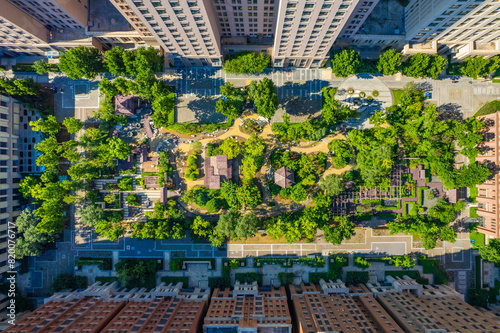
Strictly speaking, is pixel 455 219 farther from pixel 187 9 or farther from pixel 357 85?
pixel 187 9

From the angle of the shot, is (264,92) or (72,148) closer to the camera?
(264,92)

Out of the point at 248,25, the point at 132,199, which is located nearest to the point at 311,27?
the point at 248,25

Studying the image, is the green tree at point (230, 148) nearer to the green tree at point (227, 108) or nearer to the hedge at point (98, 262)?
Answer: the green tree at point (227, 108)

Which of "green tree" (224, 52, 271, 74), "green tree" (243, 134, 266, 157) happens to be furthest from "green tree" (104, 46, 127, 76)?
"green tree" (243, 134, 266, 157)

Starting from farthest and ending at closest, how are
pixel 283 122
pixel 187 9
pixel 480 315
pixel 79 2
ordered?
pixel 283 122, pixel 79 2, pixel 480 315, pixel 187 9

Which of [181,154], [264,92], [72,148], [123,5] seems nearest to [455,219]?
[264,92]

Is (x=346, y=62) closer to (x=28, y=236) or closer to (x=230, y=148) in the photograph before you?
(x=230, y=148)

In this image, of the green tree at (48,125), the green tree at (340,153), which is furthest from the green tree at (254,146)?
the green tree at (48,125)

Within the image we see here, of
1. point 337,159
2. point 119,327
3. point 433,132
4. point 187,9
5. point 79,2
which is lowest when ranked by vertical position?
point 119,327
